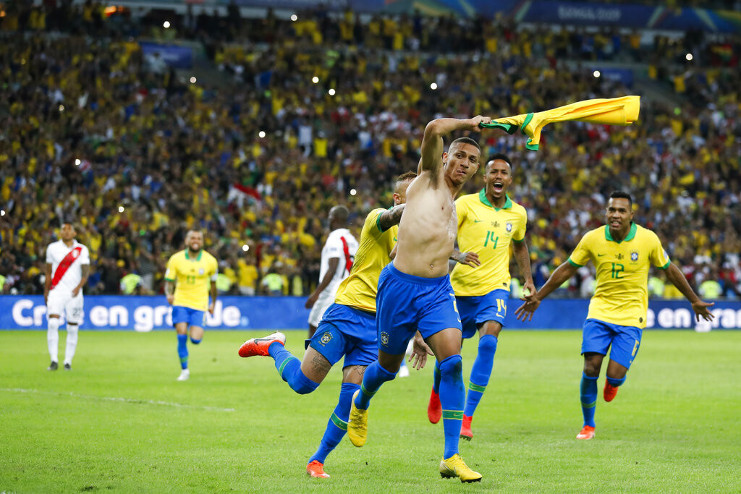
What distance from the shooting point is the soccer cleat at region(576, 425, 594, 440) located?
33.8ft

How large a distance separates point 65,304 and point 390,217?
1125 centimetres

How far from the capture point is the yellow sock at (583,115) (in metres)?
7.57

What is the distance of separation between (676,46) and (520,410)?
39148 millimetres

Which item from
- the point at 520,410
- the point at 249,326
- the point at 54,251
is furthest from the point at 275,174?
the point at 520,410

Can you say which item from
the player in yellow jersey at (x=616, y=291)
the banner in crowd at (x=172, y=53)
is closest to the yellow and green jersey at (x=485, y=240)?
the player in yellow jersey at (x=616, y=291)

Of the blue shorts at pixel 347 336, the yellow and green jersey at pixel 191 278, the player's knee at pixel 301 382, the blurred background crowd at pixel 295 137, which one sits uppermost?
the blurred background crowd at pixel 295 137

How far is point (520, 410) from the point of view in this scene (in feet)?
42.0

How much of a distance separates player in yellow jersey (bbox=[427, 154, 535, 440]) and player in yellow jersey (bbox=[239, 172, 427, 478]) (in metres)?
2.10

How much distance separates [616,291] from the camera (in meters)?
10.7

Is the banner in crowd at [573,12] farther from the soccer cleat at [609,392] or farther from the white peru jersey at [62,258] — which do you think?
the soccer cleat at [609,392]

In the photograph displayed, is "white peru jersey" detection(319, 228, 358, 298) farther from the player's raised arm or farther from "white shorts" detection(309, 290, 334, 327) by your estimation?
the player's raised arm

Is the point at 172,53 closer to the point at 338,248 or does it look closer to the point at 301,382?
the point at 338,248

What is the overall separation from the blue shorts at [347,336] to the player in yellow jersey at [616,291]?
8.71 feet

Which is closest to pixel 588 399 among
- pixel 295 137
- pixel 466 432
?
pixel 466 432
